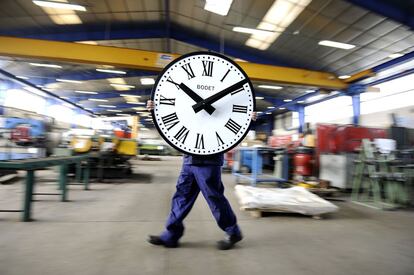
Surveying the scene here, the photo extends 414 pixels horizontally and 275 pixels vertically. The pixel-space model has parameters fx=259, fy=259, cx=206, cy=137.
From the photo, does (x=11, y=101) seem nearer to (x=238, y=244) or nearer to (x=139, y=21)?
(x=139, y=21)

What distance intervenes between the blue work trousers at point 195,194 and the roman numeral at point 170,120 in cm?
42

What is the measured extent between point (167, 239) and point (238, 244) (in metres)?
0.57

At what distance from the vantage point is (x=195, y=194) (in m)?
1.88

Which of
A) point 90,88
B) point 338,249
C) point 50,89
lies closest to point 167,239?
point 338,249

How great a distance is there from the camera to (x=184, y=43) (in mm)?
10430

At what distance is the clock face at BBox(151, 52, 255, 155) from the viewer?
147 centimetres

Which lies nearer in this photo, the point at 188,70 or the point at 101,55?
the point at 188,70

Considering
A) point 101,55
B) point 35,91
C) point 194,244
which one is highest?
point 35,91

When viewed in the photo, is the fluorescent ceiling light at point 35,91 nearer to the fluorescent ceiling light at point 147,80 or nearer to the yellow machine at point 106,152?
the fluorescent ceiling light at point 147,80

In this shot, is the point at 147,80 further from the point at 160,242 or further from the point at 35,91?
the point at 160,242

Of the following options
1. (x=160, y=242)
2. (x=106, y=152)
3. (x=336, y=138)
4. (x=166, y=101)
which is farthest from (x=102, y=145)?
(x=336, y=138)

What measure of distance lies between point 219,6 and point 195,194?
21.4 ft

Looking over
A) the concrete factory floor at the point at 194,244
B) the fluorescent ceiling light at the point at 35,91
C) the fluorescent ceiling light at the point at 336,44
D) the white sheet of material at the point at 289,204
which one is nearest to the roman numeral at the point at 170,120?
the concrete factory floor at the point at 194,244

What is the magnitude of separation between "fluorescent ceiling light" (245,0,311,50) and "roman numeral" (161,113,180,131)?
20.8ft
